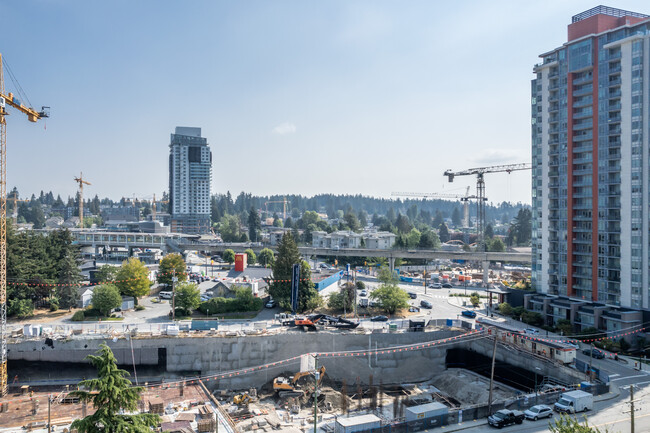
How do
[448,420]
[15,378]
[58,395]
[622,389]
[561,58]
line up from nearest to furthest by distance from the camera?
[448,420]
[622,389]
[58,395]
[15,378]
[561,58]

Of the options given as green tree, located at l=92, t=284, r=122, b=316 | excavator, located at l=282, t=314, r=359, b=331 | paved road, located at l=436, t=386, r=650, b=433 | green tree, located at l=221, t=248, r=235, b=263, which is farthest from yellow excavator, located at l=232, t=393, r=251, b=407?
green tree, located at l=221, t=248, r=235, b=263

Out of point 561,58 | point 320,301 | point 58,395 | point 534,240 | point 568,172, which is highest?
point 561,58

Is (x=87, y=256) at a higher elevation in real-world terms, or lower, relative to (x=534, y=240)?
lower

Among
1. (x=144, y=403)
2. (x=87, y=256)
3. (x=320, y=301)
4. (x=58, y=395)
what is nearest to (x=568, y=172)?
(x=320, y=301)

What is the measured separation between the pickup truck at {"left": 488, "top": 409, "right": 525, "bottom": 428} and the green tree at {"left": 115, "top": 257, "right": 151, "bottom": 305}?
46.0 meters

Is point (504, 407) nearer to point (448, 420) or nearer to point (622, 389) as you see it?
point (448, 420)

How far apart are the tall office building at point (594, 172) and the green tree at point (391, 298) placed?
16871 mm

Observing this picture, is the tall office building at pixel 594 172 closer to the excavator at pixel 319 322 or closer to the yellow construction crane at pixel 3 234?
the excavator at pixel 319 322

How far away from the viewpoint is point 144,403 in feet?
131

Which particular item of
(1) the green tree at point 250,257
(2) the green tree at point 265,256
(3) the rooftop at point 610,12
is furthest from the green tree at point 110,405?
(1) the green tree at point 250,257

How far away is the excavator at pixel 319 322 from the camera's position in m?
51.6

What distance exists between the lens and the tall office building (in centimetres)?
5275

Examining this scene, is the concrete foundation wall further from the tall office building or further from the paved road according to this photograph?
the tall office building

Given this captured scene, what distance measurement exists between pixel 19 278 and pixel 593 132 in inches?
2761
